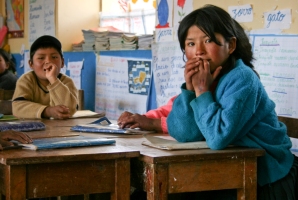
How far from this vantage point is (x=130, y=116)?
254cm

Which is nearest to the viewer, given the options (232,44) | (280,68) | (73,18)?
(232,44)

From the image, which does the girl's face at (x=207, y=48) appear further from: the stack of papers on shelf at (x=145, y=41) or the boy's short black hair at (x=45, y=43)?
the stack of papers on shelf at (x=145, y=41)

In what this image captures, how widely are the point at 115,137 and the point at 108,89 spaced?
9.81 ft

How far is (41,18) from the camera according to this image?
6.41m

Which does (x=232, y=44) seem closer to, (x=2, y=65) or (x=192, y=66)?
(x=192, y=66)

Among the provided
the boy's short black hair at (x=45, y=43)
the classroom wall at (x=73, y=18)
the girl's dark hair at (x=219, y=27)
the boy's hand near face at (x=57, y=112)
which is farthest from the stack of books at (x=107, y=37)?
the girl's dark hair at (x=219, y=27)

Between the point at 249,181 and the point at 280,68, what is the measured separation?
131cm

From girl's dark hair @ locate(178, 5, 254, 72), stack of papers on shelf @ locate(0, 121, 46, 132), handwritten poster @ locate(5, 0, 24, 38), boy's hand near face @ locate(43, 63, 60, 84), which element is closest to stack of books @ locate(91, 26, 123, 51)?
boy's hand near face @ locate(43, 63, 60, 84)

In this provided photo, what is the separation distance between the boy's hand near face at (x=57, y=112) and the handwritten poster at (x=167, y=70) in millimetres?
1182

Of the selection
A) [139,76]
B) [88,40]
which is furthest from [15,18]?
[139,76]

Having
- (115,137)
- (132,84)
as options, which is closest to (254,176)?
(115,137)

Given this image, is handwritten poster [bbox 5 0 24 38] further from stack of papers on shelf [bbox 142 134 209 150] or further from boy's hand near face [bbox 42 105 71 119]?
stack of papers on shelf [bbox 142 134 209 150]

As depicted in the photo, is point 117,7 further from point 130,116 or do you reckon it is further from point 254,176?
point 254,176

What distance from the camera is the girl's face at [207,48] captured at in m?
1.99
